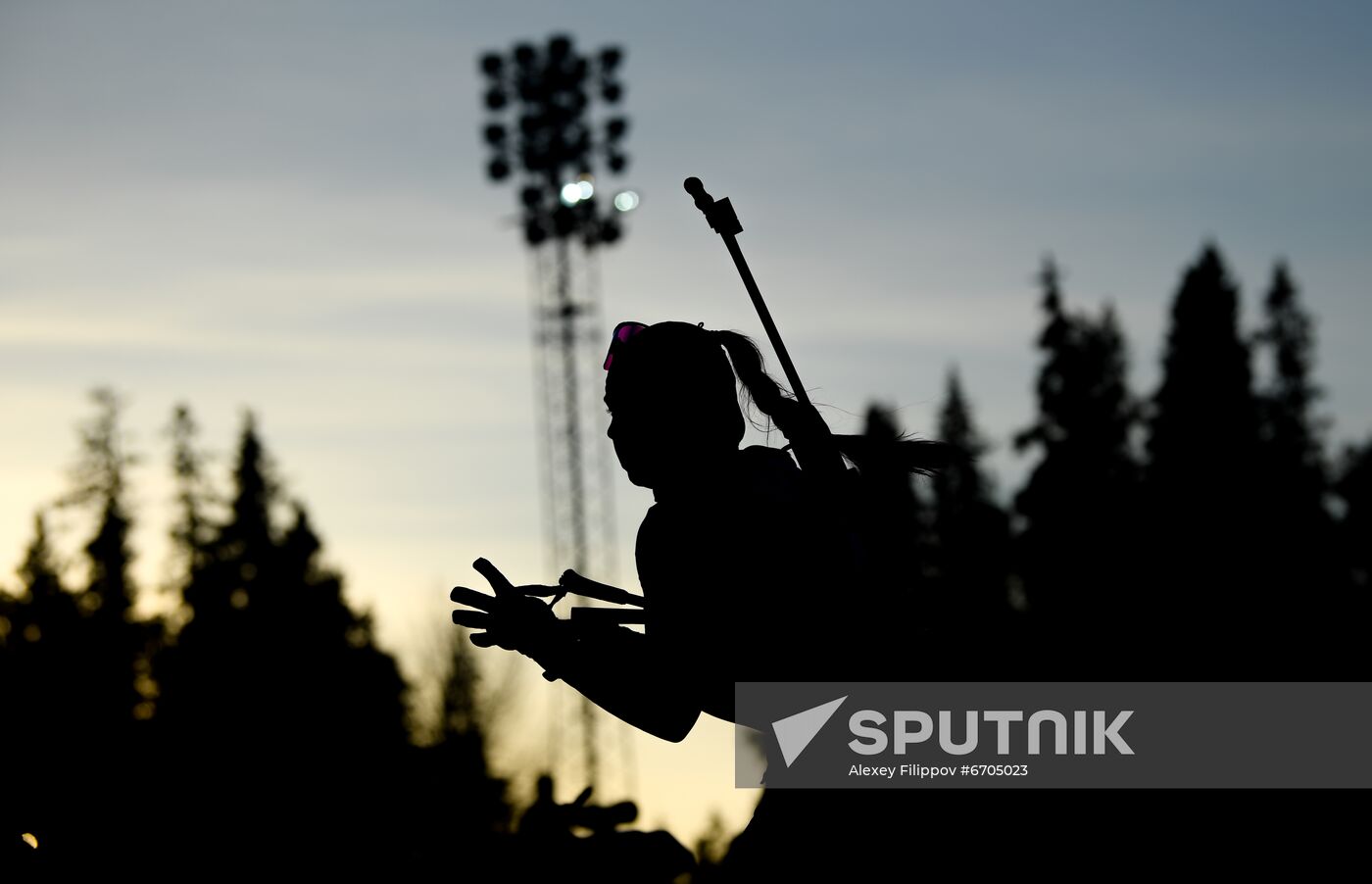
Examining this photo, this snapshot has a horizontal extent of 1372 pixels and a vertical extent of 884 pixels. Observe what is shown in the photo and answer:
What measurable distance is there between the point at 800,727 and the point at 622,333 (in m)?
1.20

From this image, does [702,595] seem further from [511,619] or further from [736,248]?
[736,248]

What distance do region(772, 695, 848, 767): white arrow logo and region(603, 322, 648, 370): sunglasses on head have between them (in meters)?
1.13

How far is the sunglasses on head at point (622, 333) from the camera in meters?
4.29

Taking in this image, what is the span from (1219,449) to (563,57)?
2739 cm

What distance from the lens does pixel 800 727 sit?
3840mm

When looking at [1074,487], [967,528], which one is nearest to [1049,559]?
[1074,487]

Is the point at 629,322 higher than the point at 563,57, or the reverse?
the point at 563,57

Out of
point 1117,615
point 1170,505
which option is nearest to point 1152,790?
point 1117,615

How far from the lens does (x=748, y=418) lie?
14.0ft

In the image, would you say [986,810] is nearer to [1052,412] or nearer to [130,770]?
[130,770]

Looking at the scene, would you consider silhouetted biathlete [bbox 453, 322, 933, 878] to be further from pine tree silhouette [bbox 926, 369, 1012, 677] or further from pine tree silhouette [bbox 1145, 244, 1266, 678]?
pine tree silhouette [bbox 926, 369, 1012, 677]

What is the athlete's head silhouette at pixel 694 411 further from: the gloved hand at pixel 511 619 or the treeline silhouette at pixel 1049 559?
the treeline silhouette at pixel 1049 559

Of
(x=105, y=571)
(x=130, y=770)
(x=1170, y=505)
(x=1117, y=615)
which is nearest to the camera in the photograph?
(x=130, y=770)

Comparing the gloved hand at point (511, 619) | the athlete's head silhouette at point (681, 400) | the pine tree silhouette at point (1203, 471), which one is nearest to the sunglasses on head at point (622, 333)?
the athlete's head silhouette at point (681, 400)
